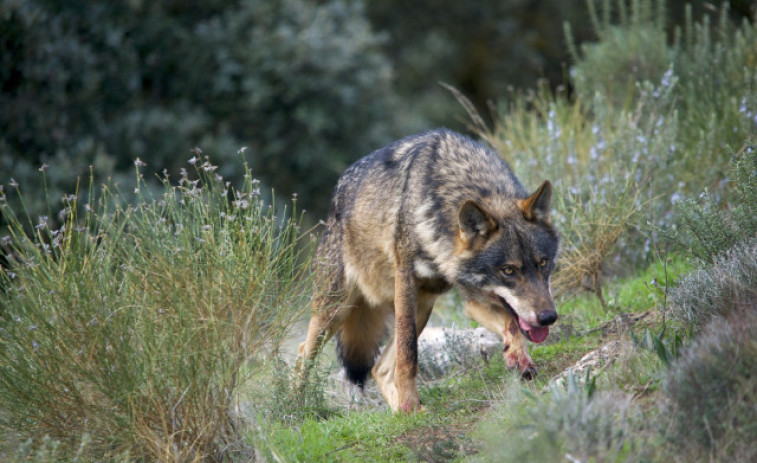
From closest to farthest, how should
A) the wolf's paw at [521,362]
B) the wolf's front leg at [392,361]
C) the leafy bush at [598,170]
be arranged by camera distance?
the wolf's paw at [521,362], the wolf's front leg at [392,361], the leafy bush at [598,170]

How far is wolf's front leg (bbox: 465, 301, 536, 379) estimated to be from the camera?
5.24 meters

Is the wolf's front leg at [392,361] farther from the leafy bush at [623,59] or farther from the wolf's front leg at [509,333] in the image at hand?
the leafy bush at [623,59]

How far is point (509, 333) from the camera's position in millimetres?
5371

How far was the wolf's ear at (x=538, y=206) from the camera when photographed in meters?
5.05

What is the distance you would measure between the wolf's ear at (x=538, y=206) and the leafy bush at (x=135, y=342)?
1.79 metres

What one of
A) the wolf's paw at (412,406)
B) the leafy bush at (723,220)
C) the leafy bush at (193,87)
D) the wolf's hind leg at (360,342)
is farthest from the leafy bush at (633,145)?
the leafy bush at (193,87)

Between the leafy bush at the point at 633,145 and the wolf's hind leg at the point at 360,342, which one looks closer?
the wolf's hind leg at the point at 360,342

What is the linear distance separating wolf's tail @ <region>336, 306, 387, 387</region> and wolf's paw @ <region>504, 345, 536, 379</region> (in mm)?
1289

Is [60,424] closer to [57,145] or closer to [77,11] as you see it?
[57,145]

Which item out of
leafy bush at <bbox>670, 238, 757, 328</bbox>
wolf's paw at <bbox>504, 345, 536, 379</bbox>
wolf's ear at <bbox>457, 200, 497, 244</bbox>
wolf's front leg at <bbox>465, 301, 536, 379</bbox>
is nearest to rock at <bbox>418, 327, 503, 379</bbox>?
wolf's front leg at <bbox>465, 301, 536, 379</bbox>

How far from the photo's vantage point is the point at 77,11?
12453 millimetres

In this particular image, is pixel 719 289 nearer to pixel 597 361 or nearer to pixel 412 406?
pixel 597 361

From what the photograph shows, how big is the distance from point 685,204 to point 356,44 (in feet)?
32.4

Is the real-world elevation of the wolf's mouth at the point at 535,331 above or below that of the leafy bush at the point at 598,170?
above
